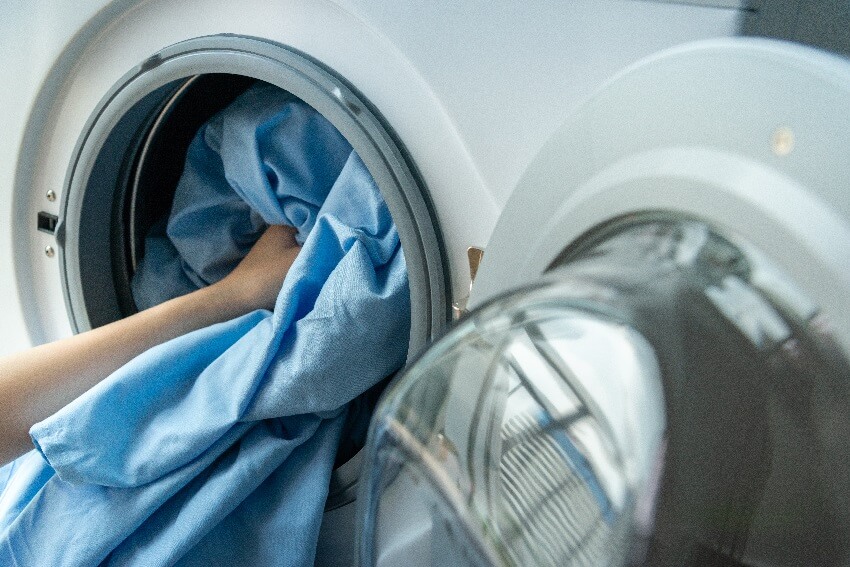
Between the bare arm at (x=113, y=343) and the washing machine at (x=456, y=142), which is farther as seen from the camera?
the bare arm at (x=113, y=343)

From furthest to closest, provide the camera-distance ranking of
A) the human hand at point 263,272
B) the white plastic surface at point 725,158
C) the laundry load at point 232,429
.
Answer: the human hand at point 263,272 → the laundry load at point 232,429 → the white plastic surface at point 725,158

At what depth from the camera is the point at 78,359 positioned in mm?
666

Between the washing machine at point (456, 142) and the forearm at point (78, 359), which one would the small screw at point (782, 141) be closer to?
the washing machine at point (456, 142)

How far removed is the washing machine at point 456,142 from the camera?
→ 0.26 meters

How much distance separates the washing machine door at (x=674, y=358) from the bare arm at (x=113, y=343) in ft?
1.43

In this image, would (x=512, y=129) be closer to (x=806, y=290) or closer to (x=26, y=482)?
(x=806, y=290)

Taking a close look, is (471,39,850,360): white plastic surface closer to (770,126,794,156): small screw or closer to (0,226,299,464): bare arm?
(770,126,794,156): small screw

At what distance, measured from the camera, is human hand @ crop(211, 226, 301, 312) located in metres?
0.76

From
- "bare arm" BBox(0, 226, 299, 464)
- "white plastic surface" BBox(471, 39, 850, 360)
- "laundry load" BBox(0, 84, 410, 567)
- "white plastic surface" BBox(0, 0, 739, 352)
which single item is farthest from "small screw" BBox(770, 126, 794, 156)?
"bare arm" BBox(0, 226, 299, 464)

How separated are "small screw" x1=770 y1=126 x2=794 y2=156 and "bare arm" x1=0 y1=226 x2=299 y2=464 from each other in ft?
1.88

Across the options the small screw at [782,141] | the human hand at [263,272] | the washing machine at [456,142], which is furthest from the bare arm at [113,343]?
the small screw at [782,141]

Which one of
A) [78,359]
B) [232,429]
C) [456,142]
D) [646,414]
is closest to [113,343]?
[78,359]

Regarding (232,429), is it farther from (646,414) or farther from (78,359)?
(646,414)

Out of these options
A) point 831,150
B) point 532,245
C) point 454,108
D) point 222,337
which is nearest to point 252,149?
point 222,337
